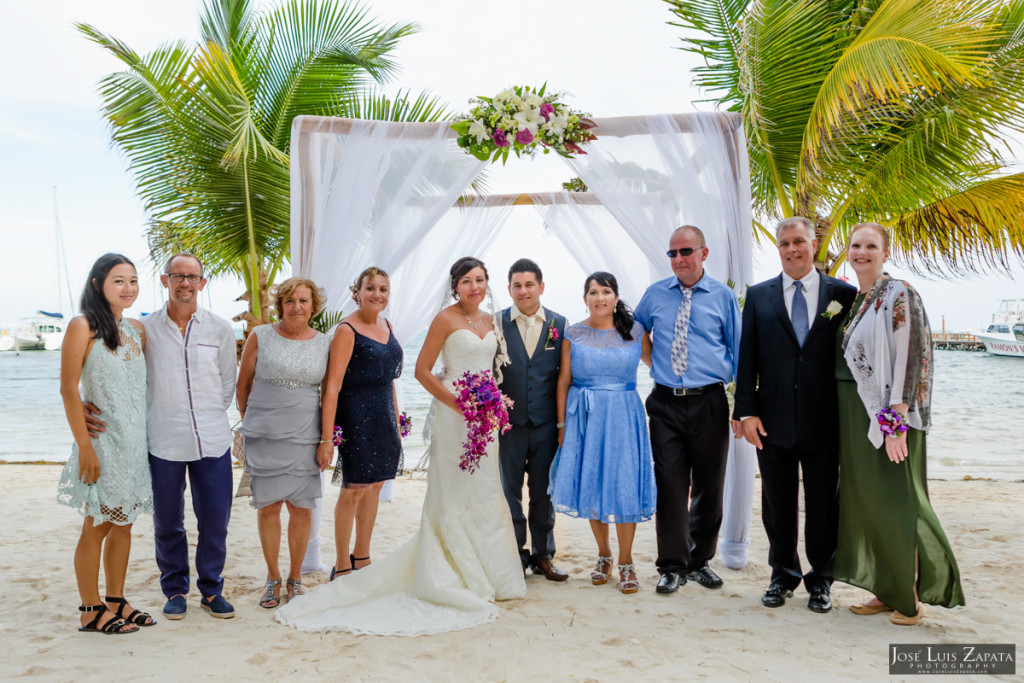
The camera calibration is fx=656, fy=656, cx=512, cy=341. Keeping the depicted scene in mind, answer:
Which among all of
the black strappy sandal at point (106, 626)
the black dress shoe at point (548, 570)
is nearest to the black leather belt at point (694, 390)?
the black dress shoe at point (548, 570)

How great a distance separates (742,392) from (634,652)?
145cm

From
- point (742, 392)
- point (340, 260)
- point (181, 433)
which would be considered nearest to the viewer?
point (181, 433)

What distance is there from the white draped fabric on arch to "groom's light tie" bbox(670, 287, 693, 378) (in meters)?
0.75

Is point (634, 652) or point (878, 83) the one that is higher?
point (878, 83)

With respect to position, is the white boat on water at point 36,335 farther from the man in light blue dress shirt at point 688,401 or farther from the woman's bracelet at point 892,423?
the woman's bracelet at point 892,423

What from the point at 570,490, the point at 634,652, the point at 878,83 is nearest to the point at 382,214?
the point at 570,490

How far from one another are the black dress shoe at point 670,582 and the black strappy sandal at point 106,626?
2.74m

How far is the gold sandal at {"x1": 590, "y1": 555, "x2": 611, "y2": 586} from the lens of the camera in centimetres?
395

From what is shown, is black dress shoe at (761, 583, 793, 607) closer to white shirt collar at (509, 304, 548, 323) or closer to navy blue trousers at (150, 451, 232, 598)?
white shirt collar at (509, 304, 548, 323)

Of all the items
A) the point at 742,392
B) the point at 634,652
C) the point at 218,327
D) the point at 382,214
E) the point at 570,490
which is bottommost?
the point at 634,652

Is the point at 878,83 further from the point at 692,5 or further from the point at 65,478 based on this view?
the point at 65,478

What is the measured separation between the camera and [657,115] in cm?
445

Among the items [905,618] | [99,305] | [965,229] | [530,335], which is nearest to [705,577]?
[905,618]

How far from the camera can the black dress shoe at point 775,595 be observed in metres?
3.53
